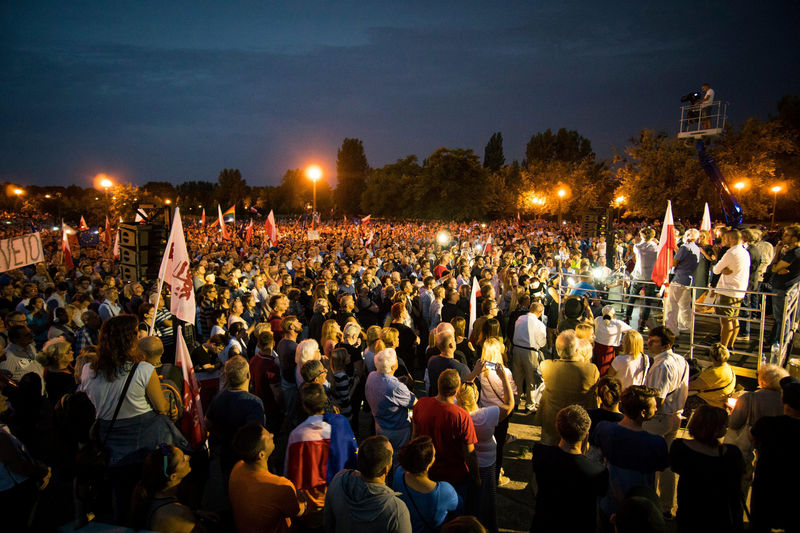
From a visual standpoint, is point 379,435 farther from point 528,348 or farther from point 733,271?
point 733,271

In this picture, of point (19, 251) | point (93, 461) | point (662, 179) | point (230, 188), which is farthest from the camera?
point (230, 188)

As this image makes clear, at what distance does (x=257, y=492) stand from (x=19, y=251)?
611 centimetres

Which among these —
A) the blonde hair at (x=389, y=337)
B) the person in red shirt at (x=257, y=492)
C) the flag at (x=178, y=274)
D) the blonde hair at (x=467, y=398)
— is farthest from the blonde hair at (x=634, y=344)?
the flag at (x=178, y=274)

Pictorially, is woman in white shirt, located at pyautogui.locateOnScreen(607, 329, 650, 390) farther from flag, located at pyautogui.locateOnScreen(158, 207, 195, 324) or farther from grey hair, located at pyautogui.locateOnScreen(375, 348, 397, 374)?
flag, located at pyautogui.locateOnScreen(158, 207, 195, 324)

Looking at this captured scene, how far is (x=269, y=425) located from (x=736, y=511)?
4.53 metres

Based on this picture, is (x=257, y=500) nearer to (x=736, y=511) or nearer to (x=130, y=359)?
(x=130, y=359)

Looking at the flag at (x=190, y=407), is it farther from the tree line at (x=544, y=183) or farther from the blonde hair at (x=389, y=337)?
the tree line at (x=544, y=183)

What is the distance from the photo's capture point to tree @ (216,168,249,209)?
98.0 meters

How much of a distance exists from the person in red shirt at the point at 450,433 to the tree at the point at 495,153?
241 ft

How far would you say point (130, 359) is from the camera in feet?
10.8

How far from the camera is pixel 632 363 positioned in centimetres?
475

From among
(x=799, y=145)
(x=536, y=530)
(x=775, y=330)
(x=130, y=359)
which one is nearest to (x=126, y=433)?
(x=130, y=359)

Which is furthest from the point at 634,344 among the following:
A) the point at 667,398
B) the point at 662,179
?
the point at 662,179

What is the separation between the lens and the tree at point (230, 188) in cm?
9800
